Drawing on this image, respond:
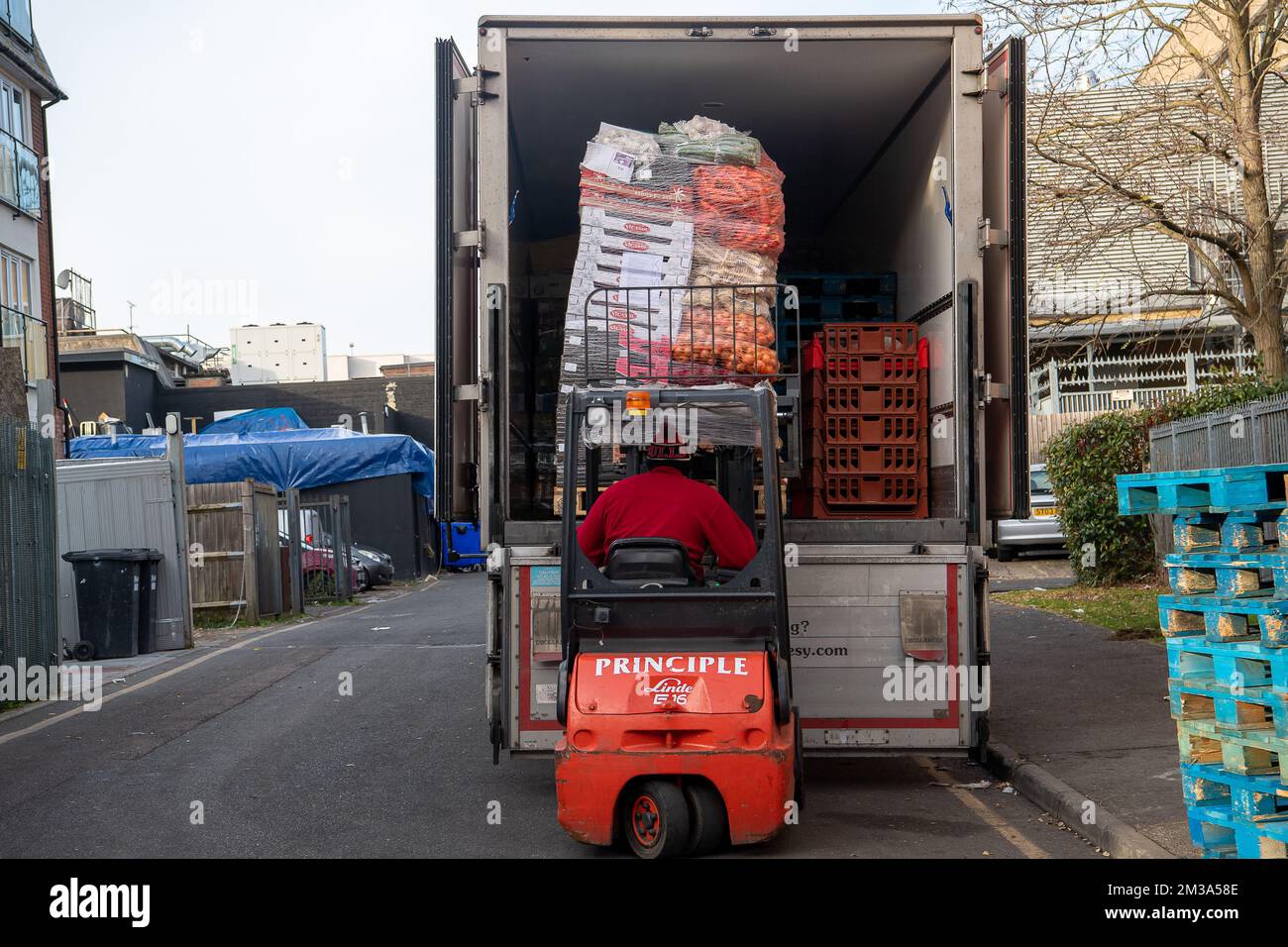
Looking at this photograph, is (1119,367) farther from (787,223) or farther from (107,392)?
(107,392)

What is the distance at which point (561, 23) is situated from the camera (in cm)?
803

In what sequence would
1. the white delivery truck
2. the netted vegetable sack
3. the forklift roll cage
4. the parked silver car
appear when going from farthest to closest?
the parked silver car → the netted vegetable sack → the white delivery truck → the forklift roll cage

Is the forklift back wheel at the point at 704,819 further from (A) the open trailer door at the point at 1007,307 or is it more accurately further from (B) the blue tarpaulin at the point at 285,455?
(B) the blue tarpaulin at the point at 285,455

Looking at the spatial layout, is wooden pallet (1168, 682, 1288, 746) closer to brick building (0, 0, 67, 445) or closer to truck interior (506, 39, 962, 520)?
truck interior (506, 39, 962, 520)

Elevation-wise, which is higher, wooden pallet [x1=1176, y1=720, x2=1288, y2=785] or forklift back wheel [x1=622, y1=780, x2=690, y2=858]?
wooden pallet [x1=1176, y1=720, x2=1288, y2=785]

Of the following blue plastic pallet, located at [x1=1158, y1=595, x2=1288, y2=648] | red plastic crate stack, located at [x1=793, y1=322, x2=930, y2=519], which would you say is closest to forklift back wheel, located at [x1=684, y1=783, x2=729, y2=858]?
blue plastic pallet, located at [x1=1158, y1=595, x2=1288, y2=648]

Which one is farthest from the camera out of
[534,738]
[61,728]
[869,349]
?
[61,728]

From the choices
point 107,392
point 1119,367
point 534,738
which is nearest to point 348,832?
point 534,738

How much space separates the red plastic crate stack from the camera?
8.50 meters

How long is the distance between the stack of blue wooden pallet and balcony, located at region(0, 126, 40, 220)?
23186mm

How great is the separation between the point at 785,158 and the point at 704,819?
20.4ft

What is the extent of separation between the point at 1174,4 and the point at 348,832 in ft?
35.9

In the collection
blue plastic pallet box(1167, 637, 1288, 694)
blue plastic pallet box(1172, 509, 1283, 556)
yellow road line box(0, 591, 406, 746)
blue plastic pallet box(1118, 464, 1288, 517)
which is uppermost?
blue plastic pallet box(1118, 464, 1288, 517)

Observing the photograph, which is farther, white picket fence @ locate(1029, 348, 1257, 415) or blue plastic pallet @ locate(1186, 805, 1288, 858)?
white picket fence @ locate(1029, 348, 1257, 415)
